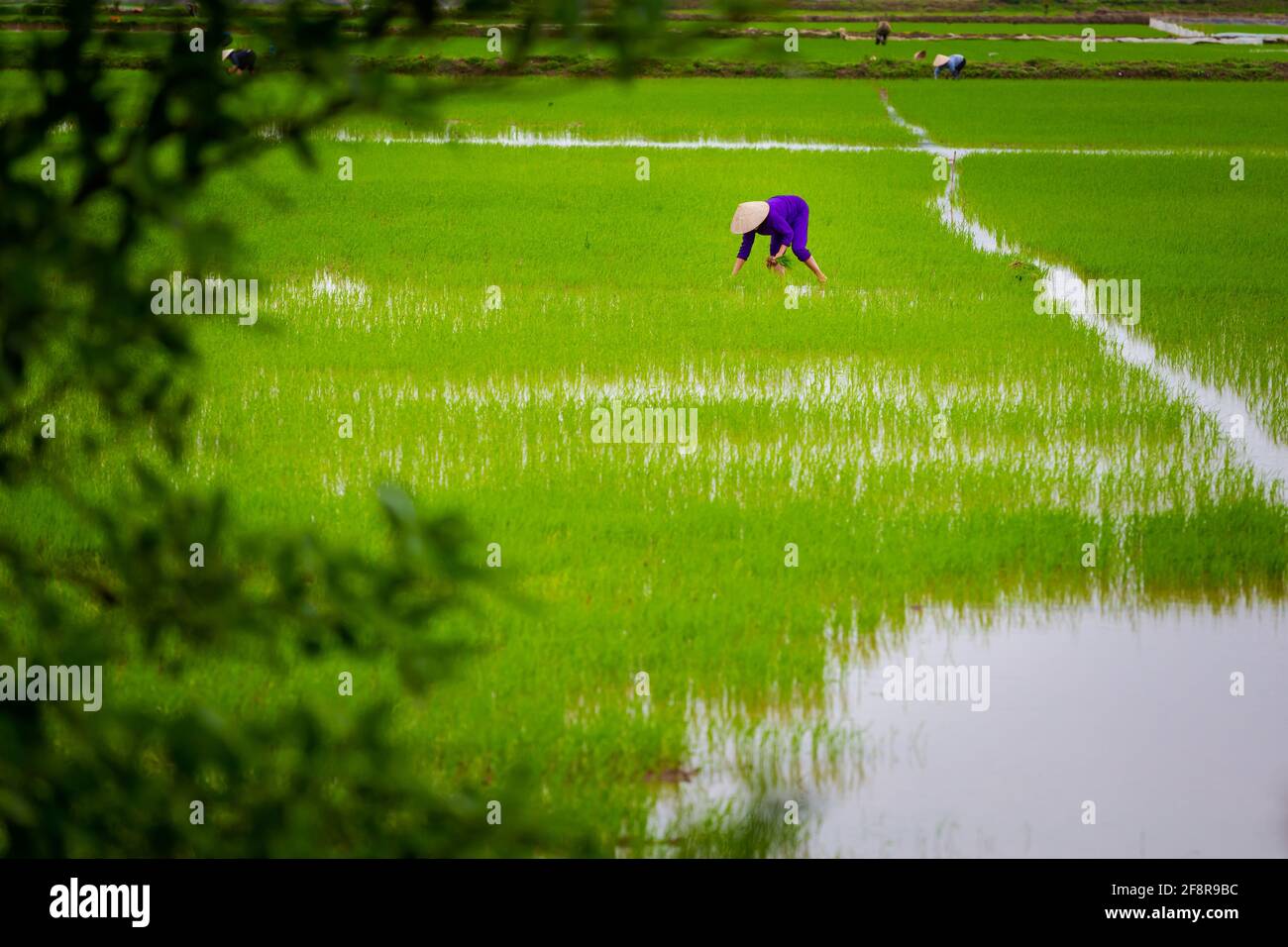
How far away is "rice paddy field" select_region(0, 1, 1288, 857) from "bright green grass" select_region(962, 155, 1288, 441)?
2.3 inches

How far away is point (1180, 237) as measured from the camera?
43.3ft

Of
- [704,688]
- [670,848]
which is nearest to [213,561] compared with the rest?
[670,848]

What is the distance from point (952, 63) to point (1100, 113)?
6454 millimetres

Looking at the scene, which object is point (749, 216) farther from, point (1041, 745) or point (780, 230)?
point (1041, 745)

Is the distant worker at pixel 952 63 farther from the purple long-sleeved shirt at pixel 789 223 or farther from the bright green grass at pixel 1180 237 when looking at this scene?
the purple long-sleeved shirt at pixel 789 223

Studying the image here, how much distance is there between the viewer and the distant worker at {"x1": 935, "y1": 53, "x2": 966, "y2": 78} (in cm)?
2997

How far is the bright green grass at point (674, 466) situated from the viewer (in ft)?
14.8

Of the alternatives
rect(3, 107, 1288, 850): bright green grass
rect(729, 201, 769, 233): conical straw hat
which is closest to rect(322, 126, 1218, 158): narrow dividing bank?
rect(3, 107, 1288, 850): bright green grass

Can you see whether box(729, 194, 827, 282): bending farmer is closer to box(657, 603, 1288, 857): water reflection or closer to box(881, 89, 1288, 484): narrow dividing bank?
box(881, 89, 1288, 484): narrow dividing bank

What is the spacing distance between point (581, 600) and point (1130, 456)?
319 centimetres

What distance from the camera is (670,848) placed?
3.63 metres

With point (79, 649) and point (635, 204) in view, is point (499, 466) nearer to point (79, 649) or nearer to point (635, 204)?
point (79, 649)

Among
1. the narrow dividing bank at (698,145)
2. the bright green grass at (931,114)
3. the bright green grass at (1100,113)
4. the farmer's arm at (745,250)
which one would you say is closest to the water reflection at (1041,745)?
the farmer's arm at (745,250)
